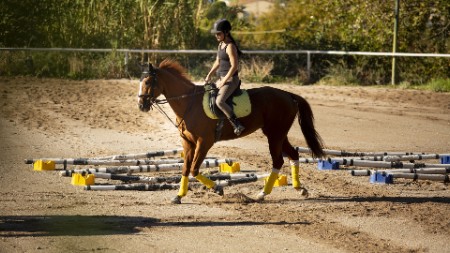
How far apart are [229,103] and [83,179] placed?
8.52 feet

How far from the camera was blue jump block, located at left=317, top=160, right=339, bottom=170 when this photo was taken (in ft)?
47.1

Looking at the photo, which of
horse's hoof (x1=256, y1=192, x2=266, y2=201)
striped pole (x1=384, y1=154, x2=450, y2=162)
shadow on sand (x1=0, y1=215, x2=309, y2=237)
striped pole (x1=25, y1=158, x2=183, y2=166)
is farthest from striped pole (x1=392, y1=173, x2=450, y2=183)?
striped pole (x1=25, y1=158, x2=183, y2=166)

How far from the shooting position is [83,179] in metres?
13.0

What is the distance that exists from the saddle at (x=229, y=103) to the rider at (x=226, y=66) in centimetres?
9

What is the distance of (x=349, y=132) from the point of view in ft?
63.7

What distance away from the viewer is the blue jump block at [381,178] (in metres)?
13.3

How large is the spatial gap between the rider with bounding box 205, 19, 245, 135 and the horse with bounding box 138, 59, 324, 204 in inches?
10.7

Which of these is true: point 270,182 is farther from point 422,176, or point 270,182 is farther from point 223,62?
point 422,176

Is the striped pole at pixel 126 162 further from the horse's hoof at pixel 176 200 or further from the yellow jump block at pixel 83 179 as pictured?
the horse's hoof at pixel 176 200

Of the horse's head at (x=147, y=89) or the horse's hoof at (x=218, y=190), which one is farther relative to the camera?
the horse's hoof at (x=218, y=190)

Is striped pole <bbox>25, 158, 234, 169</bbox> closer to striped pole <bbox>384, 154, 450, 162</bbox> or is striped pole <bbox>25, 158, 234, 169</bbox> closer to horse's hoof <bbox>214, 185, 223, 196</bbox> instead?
horse's hoof <bbox>214, 185, 223, 196</bbox>

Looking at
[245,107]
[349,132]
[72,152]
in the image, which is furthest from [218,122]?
[349,132]

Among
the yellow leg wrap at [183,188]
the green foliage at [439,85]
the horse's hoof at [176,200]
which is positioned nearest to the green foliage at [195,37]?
the green foliage at [439,85]

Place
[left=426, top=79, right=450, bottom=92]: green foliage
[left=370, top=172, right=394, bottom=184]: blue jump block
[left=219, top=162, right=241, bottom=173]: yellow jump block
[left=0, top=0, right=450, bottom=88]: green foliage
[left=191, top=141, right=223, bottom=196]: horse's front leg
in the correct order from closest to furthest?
[left=191, top=141, right=223, bottom=196]: horse's front leg
[left=370, top=172, right=394, bottom=184]: blue jump block
[left=219, top=162, right=241, bottom=173]: yellow jump block
[left=426, top=79, right=450, bottom=92]: green foliage
[left=0, top=0, right=450, bottom=88]: green foliage
